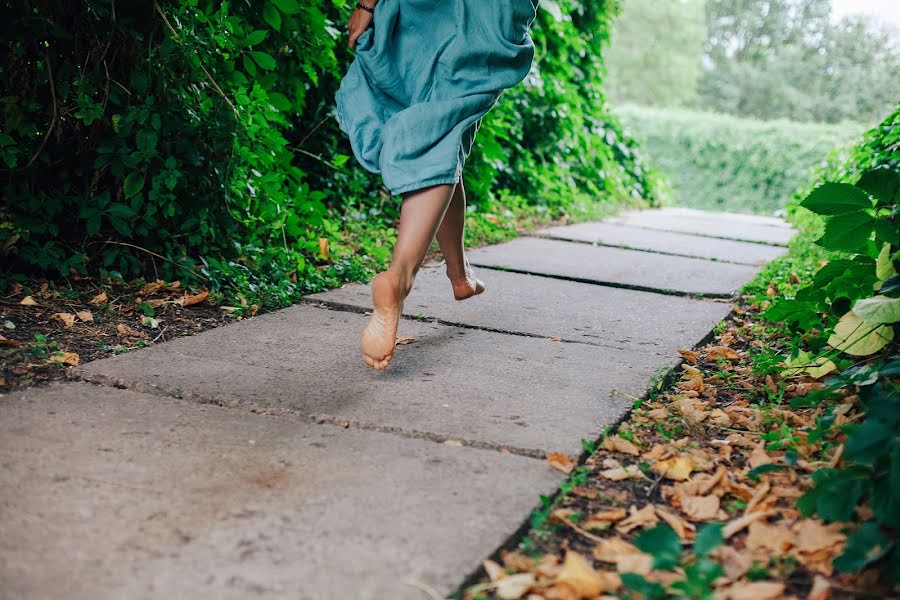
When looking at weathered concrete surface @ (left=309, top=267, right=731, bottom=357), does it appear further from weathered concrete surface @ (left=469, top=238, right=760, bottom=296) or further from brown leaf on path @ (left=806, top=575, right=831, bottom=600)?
brown leaf on path @ (left=806, top=575, right=831, bottom=600)

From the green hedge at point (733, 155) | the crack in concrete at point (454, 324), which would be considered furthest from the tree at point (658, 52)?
the crack in concrete at point (454, 324)

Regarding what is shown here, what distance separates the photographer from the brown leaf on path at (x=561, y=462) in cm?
167

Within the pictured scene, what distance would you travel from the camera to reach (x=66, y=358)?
85.2 inches

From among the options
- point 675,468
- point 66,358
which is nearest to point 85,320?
point 66,358

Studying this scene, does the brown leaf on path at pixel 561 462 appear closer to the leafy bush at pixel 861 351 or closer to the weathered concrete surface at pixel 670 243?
the leafy bush at pixel 861 351

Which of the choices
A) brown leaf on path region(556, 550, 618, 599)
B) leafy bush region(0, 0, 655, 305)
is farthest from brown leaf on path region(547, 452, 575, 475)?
leafy bush region(0, 0, 655, 305)

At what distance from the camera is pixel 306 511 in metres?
1.43

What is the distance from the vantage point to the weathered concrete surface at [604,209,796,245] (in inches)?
230

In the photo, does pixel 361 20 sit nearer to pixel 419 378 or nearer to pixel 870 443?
pixel 419 378

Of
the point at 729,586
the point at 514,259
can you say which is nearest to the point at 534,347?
the point at 729,586

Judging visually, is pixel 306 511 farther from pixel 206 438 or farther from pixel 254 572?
pixel 206 438

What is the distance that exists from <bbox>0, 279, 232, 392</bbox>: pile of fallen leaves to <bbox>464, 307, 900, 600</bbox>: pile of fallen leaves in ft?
4.27

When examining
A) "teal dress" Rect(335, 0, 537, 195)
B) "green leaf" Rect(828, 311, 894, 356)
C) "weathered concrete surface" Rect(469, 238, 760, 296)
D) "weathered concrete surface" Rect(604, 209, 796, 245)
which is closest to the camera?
"green leaf" Rect(828, 311, 894, 356)

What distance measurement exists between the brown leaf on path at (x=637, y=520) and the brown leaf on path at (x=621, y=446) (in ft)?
0.88
